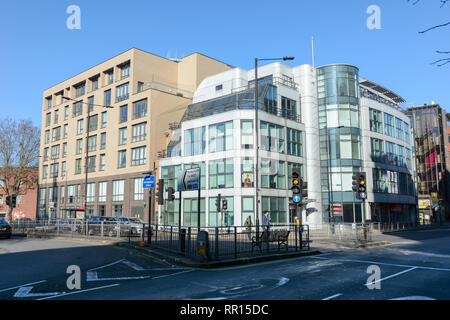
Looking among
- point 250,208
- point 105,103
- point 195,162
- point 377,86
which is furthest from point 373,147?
point 105,103

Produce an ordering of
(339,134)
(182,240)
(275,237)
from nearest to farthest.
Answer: (182,240), (275,237), (339,134)

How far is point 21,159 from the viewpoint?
51.5 metres

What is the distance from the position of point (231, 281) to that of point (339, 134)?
34731mm

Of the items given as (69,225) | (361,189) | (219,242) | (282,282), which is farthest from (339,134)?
(282,282)

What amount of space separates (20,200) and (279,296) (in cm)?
8032

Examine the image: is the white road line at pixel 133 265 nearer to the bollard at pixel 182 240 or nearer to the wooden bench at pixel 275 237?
the bollard at pixel 182 240

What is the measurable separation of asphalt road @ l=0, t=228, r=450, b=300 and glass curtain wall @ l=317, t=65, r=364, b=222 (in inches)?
1046

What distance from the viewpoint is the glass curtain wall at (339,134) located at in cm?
4016

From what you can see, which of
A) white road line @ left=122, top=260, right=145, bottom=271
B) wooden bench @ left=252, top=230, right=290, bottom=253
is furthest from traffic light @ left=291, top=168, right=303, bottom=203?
white road line @ left=122, top=260, right=145, bottom=271

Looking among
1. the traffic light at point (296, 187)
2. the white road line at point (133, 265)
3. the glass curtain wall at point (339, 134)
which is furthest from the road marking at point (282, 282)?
the glass curtain wall at point (339, 134)

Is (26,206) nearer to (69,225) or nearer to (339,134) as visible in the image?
(69,225)

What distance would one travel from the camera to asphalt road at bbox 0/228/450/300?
7648 millimetres

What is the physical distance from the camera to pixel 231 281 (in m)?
9.43
